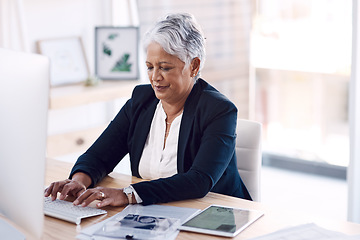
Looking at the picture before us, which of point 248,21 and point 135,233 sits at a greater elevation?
point 248,21

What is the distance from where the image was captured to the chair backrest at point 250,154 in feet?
6.56

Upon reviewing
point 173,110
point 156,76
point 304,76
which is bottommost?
point 304,76

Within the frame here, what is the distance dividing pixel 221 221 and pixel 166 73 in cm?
62

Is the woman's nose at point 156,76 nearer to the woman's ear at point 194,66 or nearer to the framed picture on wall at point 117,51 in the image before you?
the woman's ear at point 194,66

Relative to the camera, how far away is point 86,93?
137 inches

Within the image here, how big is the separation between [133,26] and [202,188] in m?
2.24

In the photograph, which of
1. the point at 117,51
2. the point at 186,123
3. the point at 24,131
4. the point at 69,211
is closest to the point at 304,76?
the point at 117,51

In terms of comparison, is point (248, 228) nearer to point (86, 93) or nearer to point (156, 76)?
point (156, 76)

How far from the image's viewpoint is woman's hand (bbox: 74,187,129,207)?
1641 mm

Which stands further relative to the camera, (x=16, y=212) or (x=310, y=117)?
(x=310, y=117)

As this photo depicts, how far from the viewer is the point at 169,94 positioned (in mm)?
1964

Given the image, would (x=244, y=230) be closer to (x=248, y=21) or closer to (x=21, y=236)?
(x=21, y=236)

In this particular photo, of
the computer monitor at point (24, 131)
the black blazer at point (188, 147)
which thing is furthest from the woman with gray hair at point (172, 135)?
the computer monitor at point (24, 131)

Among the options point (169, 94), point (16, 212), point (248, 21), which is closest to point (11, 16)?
point (248, 21)
